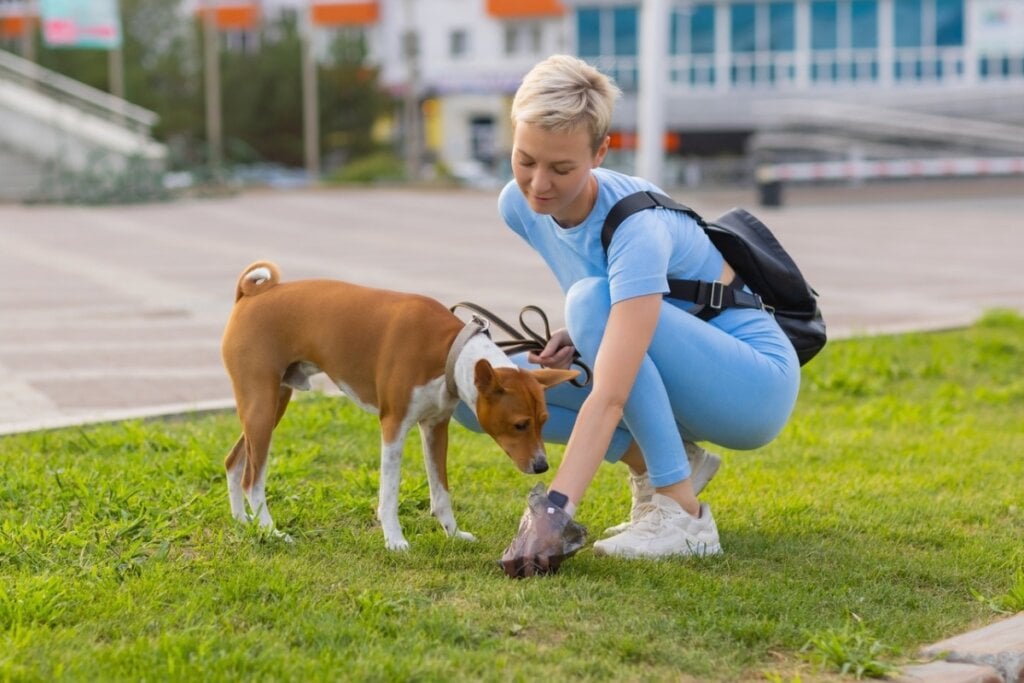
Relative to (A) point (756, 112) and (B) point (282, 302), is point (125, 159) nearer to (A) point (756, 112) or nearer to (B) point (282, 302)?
(A) point (756, 112)

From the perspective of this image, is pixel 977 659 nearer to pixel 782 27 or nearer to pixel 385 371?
pixel 385 371

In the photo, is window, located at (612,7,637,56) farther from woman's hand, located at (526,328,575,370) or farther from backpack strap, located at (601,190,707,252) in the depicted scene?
backpack strap, located at (601,190,707,252)

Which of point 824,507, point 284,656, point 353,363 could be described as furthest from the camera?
point 824,507

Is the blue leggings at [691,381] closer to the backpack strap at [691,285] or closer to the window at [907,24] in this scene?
the backpack strap at [691,285]

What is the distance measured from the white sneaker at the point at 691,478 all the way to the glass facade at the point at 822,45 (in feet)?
148

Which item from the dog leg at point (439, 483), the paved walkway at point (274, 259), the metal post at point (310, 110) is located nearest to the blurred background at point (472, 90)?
the metal post at point (310, 110)

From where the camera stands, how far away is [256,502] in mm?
4770

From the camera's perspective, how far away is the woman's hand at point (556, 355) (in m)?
4.84

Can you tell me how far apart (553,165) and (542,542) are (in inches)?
44.2

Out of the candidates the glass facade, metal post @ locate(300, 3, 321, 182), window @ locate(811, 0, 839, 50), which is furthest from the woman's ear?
metal post @ locate(300, 3, 321, 182)

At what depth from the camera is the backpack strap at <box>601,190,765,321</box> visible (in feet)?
14.7

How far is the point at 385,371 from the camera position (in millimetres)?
4434

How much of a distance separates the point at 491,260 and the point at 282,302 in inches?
477

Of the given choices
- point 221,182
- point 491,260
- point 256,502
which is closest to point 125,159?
point 221,182
